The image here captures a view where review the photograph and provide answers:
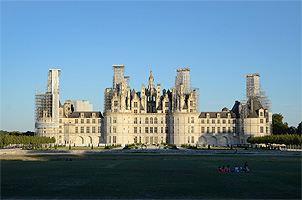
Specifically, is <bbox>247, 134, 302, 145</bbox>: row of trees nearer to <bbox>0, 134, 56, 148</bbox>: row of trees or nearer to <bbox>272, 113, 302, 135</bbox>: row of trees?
<bbox>272, 113, 302, 135</bbox>: row of trees

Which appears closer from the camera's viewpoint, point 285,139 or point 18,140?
point 285,139

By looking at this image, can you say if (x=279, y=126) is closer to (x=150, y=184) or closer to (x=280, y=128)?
(x=280, y=128)

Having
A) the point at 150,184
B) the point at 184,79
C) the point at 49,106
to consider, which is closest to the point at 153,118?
the point at 184,79

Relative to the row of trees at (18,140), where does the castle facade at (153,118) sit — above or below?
above

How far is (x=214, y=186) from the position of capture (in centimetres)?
2805

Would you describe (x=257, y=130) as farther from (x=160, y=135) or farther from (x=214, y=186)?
(x=214, y=186)

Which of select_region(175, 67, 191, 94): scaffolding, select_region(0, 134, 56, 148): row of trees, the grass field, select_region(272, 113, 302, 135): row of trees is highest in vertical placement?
select_region(175, 67, 191, 94): scaffolding

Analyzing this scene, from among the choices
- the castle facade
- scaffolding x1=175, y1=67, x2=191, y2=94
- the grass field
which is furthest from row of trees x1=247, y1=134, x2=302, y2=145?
the grass field

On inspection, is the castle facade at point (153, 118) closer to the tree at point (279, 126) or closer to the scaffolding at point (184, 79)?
the scaffolding at point (184, 79)

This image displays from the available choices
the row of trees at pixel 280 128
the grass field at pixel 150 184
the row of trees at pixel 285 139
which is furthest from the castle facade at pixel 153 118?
the grass field at pixel 150 184

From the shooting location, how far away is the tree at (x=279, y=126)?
130m

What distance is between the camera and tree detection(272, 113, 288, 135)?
130 metres

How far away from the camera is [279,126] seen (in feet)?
431

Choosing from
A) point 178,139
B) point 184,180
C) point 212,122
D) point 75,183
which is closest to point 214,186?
point 184,180
